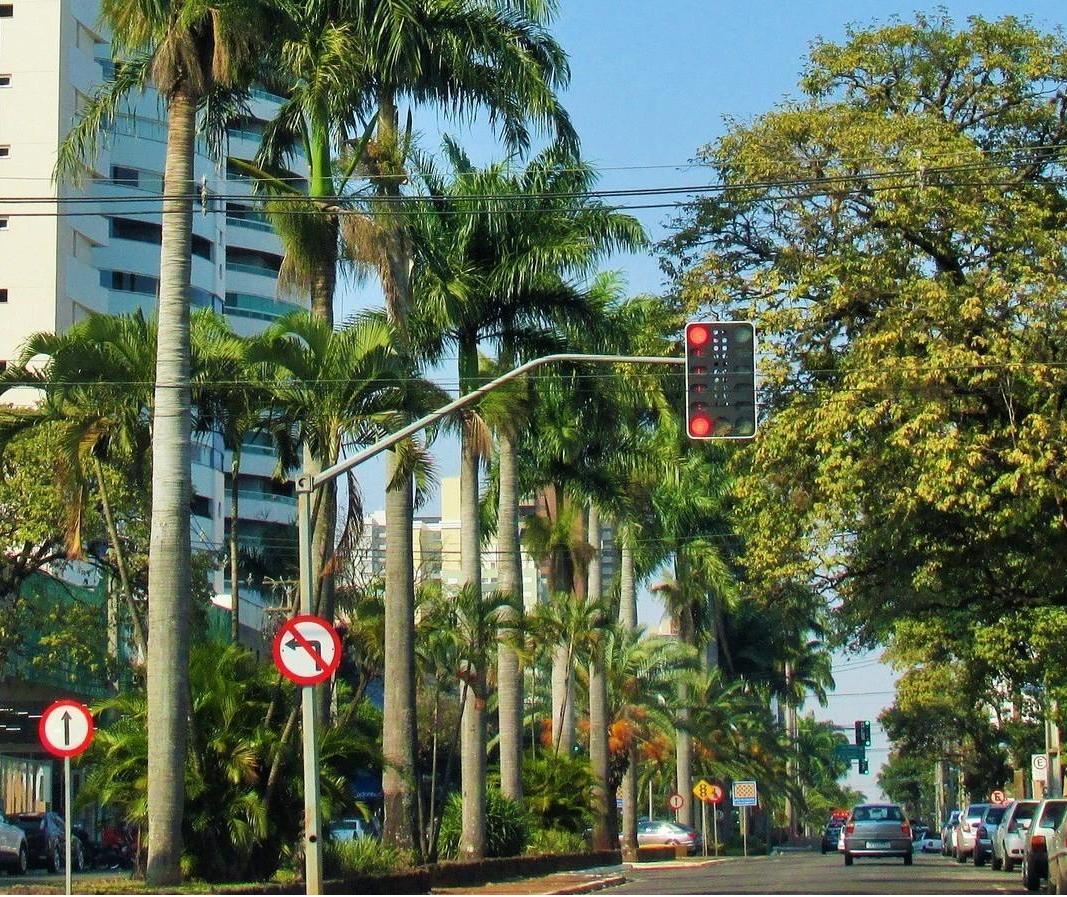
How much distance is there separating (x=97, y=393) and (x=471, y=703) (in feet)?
42.9

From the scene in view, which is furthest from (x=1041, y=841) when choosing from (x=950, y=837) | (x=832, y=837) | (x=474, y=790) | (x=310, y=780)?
(x=832, y=837)

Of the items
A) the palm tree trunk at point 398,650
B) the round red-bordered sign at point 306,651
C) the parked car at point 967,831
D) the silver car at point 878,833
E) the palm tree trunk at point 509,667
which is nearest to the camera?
the round red-bordered sign at point 306,651

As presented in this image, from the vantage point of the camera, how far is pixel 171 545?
70.0 ft

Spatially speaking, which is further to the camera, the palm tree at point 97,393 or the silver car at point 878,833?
the silver car at point 878,833

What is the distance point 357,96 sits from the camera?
1134 inches

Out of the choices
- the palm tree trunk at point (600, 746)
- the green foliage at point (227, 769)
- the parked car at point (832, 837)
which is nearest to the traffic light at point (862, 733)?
the parked car at point (832, 837)

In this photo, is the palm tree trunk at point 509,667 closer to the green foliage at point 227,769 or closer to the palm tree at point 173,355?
the green foliage at point 227,769

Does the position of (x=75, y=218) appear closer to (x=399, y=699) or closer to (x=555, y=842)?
(x=555, y=842)

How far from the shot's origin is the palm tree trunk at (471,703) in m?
33.1

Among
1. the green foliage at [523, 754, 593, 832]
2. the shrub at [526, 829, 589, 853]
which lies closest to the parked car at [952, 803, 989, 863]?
the green foliage at [523, 754, 593, 832]

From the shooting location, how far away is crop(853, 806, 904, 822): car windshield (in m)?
43.7

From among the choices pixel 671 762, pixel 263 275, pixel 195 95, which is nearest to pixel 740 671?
pixel 671 762

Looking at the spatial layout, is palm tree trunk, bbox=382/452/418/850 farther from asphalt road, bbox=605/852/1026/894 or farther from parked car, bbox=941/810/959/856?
parked car, bbox=941/810/959/856

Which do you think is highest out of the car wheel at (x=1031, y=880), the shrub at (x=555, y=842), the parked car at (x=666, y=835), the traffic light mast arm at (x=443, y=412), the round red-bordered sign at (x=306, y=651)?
the traffic light mast arm at (x=443, y=412)
